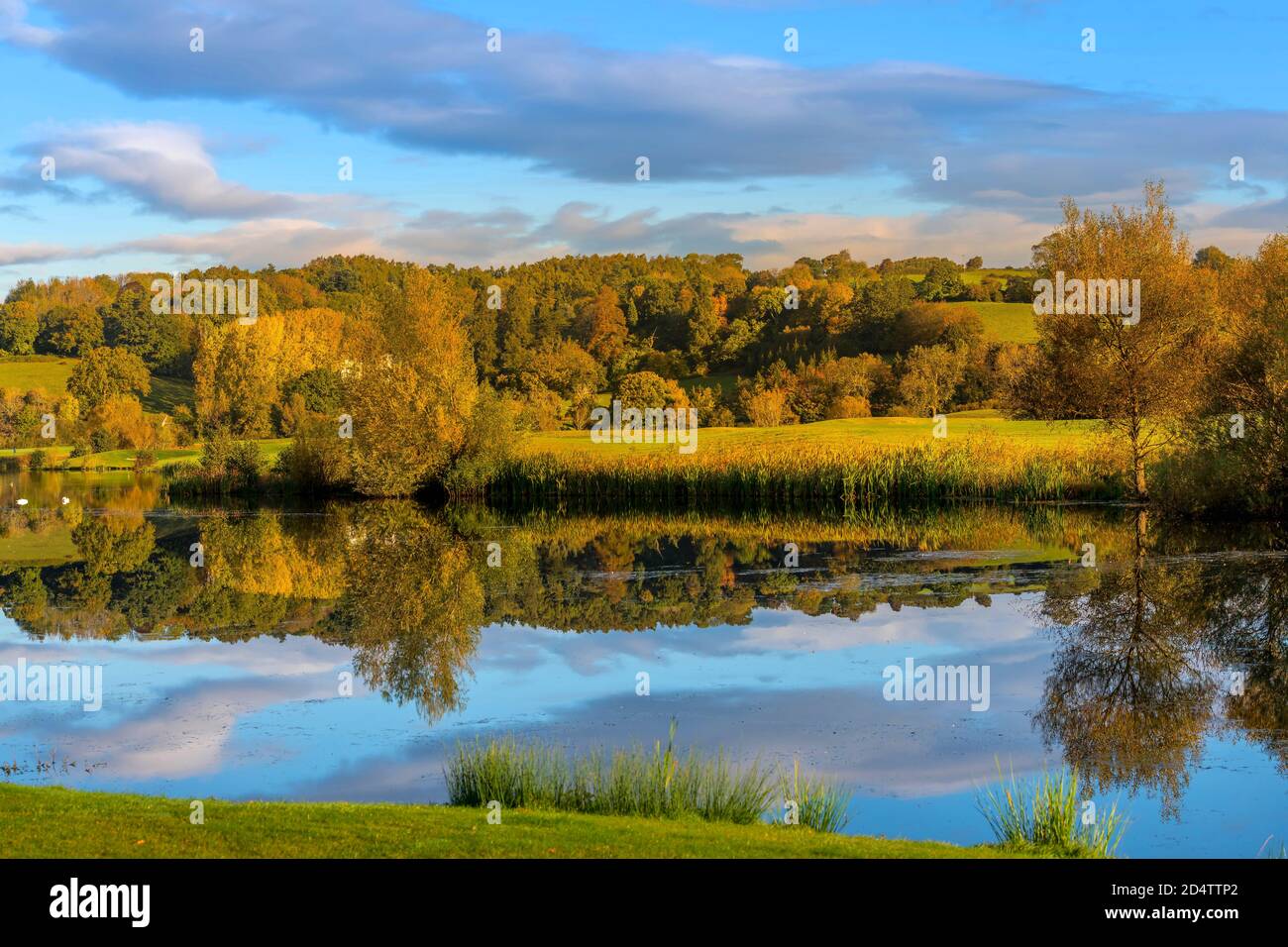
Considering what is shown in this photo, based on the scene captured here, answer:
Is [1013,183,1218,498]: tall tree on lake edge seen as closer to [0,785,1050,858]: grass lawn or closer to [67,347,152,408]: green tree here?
[0,785,1050,858]: grass lawn

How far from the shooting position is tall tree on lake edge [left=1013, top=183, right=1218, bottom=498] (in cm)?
3203

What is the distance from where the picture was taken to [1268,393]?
29.5 m

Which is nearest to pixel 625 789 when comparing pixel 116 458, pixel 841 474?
pixel 841 474

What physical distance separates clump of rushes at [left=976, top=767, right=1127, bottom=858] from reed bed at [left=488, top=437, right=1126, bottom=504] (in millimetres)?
28338

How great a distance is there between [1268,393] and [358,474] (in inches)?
1176

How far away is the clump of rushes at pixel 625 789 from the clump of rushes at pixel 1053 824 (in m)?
1.22

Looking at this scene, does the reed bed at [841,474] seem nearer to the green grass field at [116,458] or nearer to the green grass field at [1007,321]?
the green grass field at [116,458]

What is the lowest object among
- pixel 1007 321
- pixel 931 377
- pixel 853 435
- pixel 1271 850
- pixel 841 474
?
pixel 1271 850

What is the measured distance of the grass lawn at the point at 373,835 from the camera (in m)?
7.10

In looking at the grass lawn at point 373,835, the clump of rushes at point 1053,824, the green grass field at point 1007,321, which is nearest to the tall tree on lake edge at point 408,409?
the grass lawn at point 373,835

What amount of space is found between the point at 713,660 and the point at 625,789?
21.9 feet

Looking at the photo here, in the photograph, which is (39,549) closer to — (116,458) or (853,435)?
(853,435)

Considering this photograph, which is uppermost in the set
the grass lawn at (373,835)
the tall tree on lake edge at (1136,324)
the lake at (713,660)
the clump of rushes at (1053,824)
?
the tall tree on lake edge at (1136,324)

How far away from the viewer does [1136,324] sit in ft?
107
